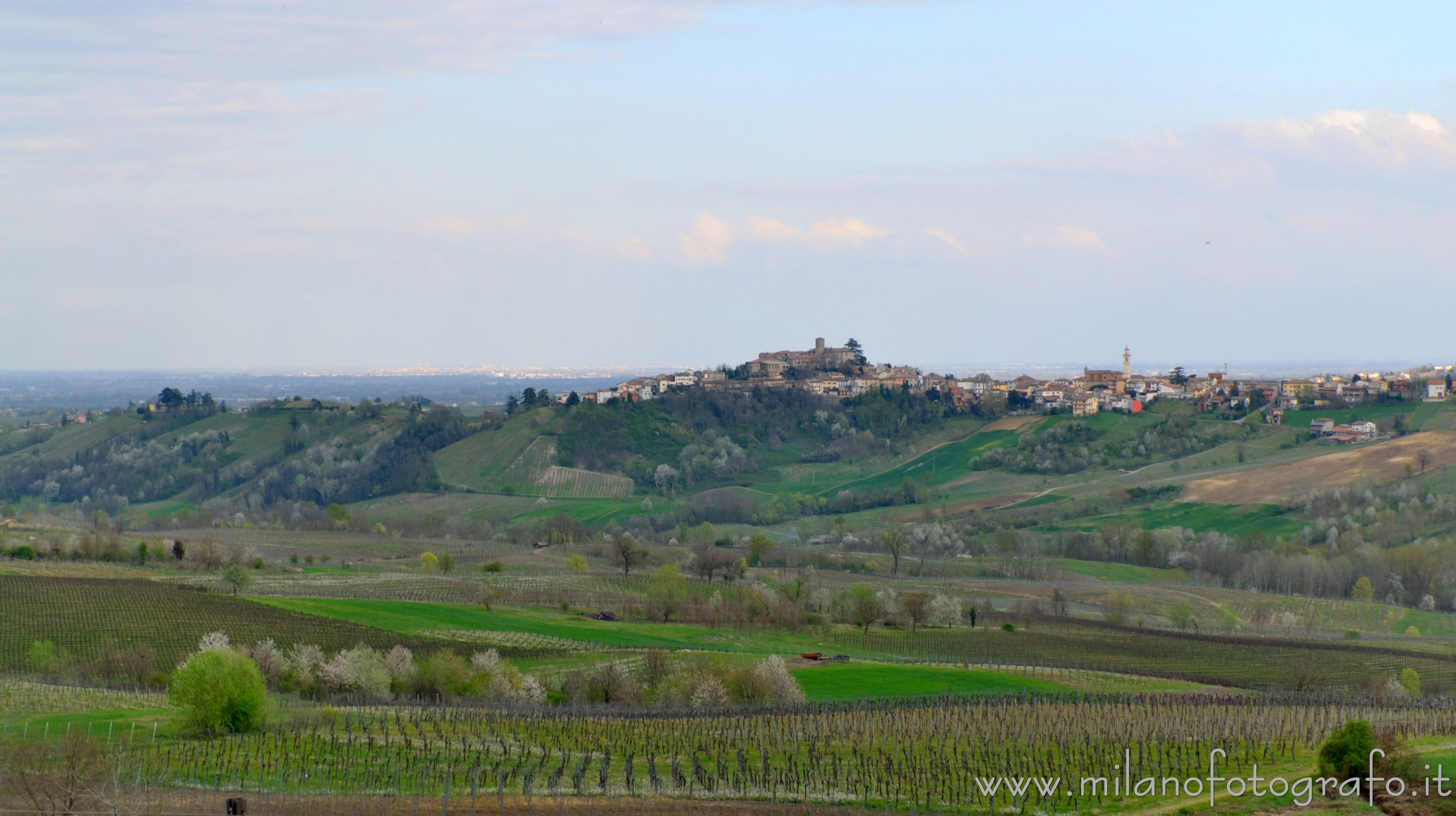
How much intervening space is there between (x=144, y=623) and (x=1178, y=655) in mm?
56445

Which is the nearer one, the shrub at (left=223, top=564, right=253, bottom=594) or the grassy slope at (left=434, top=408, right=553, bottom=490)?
the shrub at (left=223, top=564, right=253, bottom=594)

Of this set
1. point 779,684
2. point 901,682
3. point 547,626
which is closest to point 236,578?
point 547,626

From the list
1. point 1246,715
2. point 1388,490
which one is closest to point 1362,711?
point 1246,715

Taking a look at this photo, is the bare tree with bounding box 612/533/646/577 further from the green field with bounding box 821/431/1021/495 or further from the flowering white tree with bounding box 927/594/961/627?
the green field with bounding box 821/431/1021/495

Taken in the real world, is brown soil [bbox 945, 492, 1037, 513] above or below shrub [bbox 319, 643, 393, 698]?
below

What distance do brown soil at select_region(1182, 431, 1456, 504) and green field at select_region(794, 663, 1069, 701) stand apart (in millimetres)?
87470

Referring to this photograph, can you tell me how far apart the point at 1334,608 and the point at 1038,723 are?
59.3 metres

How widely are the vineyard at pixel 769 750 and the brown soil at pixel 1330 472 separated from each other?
93031 mm

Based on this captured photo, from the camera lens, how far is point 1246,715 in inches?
1842

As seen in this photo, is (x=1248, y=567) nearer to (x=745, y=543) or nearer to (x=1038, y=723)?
(x=745, y=543)

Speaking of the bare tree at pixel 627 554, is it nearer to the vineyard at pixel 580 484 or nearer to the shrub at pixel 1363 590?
the shrub at pixel 1363 590

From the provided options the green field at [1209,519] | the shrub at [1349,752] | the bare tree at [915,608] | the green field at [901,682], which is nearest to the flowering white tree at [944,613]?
the bare tree at [915,608]

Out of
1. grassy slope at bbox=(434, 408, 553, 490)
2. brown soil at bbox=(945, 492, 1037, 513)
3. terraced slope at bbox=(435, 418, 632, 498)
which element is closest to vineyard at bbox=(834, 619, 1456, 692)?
brown soil at bbox=(945, 492, 1037, 513)

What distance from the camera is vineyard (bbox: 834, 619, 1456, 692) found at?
208 feet
